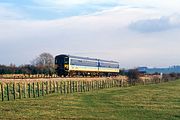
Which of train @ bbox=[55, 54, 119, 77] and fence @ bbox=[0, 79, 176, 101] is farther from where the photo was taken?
train @ bbox=[55, 54, 119, 77]

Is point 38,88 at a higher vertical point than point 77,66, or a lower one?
lower

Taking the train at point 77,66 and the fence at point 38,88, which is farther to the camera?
the train at point 77,66

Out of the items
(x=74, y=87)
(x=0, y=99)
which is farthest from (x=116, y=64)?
(x=0, y=99)

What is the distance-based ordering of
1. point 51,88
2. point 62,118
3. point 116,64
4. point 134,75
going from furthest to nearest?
point 116,64 → point 134,75 → point 51,88 → point 62,118

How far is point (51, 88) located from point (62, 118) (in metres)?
19.6

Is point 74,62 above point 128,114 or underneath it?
above

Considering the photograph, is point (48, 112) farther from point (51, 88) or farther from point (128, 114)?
point (51, 88)

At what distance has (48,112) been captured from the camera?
19547 millimetres

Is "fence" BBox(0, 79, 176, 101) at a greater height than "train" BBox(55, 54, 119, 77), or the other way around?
"train" BBox(55, 54, 119, 77)

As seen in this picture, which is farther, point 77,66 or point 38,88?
point 77,66

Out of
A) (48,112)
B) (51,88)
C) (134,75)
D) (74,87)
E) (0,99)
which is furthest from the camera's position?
Result: (134,75)

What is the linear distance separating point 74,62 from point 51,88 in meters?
25.7

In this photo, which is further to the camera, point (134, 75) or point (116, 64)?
point (116, 64)

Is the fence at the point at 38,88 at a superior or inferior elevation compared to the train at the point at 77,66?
inferior
